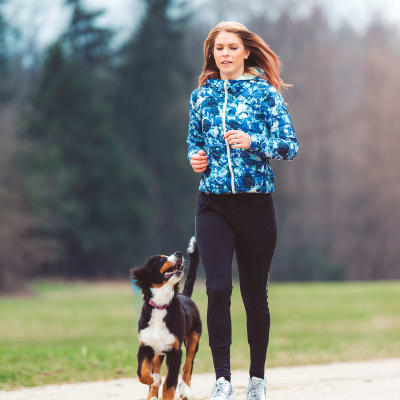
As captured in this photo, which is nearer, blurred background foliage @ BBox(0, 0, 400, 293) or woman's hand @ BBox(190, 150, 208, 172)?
woman's hand @ BBox(190, 150, 208, 172)

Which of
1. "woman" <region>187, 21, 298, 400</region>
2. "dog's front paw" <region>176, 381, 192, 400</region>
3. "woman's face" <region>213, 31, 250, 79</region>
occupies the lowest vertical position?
"dog's front paw" <region>176, 381, 192, 400</region>

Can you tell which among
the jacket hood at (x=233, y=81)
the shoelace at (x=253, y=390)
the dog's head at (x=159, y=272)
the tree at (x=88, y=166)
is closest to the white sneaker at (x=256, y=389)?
the shoelace at (x=253, y=390)

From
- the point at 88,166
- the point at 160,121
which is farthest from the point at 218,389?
the point at 160,121

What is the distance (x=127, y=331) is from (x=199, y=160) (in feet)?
50.6

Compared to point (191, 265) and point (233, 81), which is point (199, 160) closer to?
point (233, 81)

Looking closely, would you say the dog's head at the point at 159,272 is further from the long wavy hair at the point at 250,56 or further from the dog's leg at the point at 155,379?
the long wavy hair at the point at 250,56

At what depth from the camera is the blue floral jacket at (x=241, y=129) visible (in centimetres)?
470

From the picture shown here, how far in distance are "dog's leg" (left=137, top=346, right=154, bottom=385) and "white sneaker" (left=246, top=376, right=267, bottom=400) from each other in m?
0.62

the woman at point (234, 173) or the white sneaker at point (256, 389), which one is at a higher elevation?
the woman at point (234, 173)

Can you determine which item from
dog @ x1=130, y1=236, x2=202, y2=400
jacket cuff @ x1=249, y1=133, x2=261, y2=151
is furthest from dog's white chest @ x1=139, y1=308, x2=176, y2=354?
jacket cuff @ x1=249, y1=133, x2=261, y2=151

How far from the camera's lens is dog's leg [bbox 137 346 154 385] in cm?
470

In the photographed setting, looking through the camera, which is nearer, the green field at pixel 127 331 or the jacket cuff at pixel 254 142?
the jacket cuff at pixel 254 142

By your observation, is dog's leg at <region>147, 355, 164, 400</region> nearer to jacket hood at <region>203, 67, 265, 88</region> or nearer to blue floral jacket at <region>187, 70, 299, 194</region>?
blue floral jacket at <region>187, 70, 299, 194</region>

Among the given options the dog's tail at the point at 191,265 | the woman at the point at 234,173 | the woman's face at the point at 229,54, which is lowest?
the dog's tail at the point at 191,265
